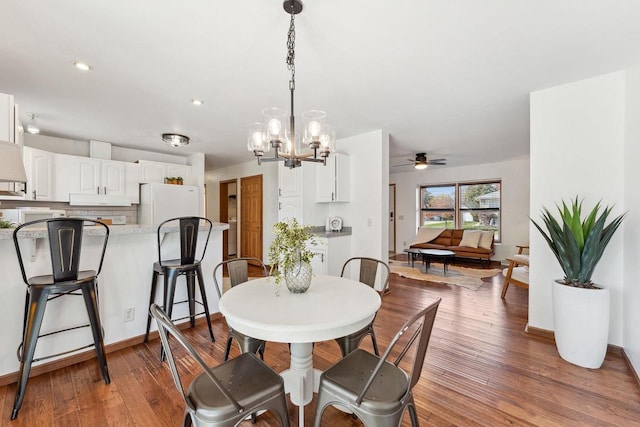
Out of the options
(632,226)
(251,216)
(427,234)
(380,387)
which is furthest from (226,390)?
(427,234)

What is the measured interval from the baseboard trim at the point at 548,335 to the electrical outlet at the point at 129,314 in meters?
3.82

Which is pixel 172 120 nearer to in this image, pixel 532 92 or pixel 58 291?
pixel 58 291

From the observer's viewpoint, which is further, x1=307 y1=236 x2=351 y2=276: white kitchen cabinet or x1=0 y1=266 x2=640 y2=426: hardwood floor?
x1=307 y1=236 x2=351 y2=276: white kitchen cabinet

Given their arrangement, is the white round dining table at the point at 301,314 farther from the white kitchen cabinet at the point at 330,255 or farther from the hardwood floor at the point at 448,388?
the white kitchen cabinet at the point at 330,255

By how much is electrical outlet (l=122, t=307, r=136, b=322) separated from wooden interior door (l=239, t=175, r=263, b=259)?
11.5 feet

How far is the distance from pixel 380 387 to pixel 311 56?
2217 mm

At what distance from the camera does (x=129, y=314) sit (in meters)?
2.52

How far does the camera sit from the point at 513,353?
94.6 inches

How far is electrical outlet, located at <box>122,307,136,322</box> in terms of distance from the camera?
250 cm

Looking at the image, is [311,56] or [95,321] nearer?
[95,321]

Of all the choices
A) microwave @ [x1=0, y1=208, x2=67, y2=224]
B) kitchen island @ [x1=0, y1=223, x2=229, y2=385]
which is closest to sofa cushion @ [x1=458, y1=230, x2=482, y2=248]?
kitchen island @ [x1=0, y1=223, x2=229, y2=385]

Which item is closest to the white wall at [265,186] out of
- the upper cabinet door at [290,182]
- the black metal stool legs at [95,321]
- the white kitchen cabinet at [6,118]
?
the upper cabinet door at [290,182]

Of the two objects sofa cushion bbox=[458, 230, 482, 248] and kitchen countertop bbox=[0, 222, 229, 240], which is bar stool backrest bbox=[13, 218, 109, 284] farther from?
sofa cushion bbox=[458, 230, 482, 248]

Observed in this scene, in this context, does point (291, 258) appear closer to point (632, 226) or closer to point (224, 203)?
point (632, 226)
